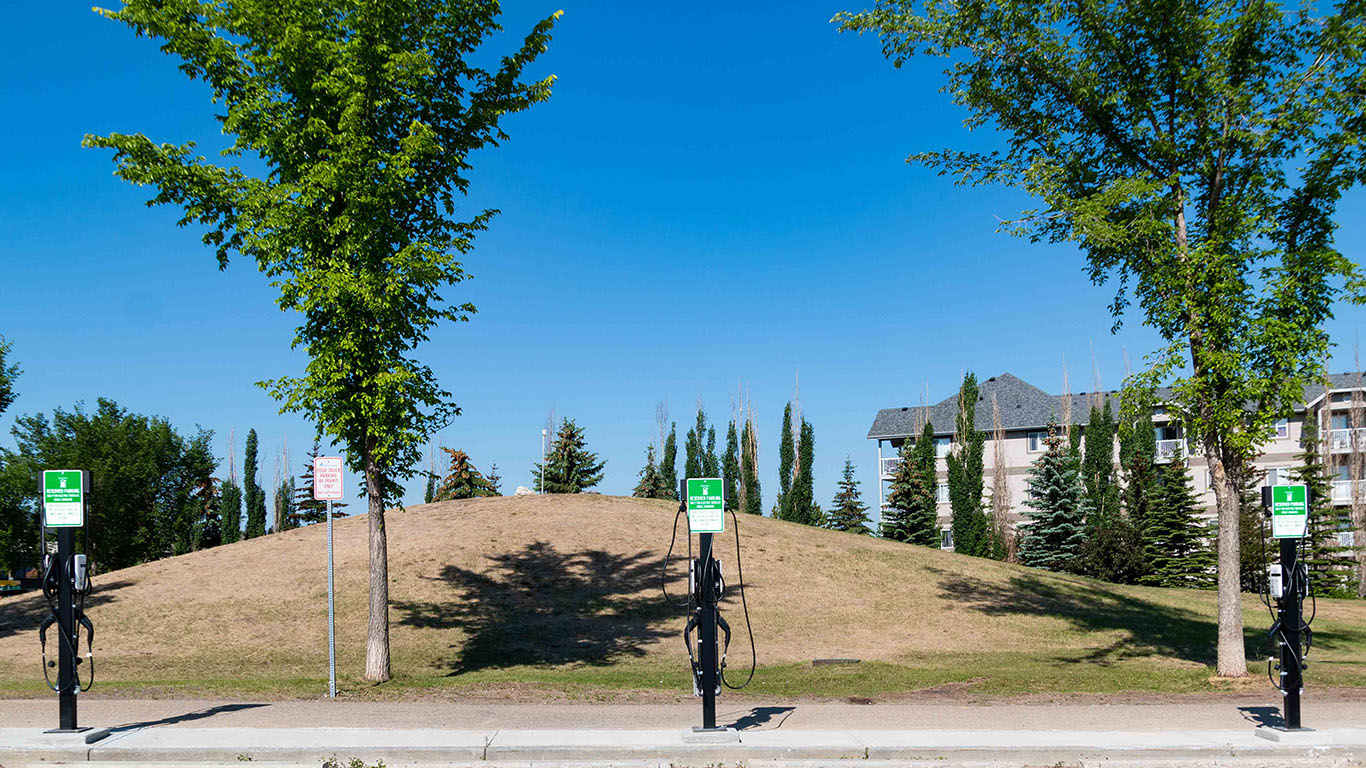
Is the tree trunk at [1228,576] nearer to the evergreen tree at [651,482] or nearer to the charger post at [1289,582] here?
the charger post at [1289,582]

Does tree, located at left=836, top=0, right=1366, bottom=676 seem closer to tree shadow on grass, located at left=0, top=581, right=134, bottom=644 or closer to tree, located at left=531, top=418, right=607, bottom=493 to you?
tree shadow on grass, located at left=0, top=581, right=134, bottom=644

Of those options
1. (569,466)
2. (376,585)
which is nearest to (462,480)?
(569,466)

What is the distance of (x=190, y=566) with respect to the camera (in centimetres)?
2862

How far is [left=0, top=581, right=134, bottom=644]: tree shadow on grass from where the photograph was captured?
23.1m

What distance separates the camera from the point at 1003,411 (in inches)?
2402

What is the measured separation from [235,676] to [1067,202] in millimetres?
18182

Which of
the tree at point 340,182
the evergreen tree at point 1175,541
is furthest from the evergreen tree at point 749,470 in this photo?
the tree at point 340,182

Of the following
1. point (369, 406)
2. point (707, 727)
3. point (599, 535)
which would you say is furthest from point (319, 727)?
point (599, 535)

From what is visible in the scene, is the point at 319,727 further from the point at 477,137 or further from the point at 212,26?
the point at 212,26

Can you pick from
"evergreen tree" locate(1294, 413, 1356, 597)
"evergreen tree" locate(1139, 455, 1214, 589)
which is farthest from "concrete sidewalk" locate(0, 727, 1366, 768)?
"evergreen tree" locate(1294, 413, 1356, 597)

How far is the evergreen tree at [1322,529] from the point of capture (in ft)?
129

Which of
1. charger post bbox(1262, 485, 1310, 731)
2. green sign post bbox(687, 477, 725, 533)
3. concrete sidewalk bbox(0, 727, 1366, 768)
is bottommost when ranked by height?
concrete sidewalk bbox(0, 727, 1366, 768)

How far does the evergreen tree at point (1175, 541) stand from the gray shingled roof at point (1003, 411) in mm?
12833

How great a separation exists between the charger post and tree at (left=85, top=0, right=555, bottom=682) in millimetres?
12504
